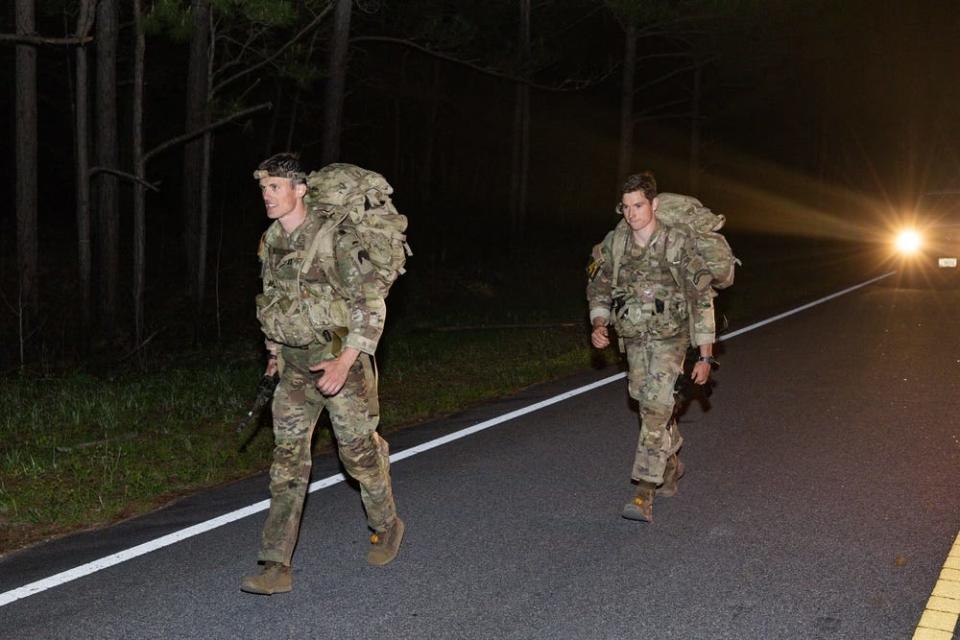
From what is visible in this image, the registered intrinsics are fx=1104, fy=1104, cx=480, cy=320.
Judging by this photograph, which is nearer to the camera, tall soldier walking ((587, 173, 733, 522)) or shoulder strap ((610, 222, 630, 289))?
tall soldier walking ((587, 173, 733, 522))

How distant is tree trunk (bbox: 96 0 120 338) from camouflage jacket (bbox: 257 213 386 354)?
45.1 feet

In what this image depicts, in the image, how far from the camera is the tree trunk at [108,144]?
18.0 m

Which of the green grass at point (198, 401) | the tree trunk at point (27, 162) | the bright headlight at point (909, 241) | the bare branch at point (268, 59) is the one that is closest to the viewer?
the green grass at point (198, 401)

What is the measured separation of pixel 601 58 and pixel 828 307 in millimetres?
24340

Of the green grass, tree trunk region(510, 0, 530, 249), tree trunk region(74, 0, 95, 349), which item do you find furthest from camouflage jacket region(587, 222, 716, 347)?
tree trunk region(510, 0, 530, 249)

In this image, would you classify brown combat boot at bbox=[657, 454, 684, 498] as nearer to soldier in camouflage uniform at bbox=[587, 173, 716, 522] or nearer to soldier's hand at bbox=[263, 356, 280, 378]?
soldier in camouflage uniform at bbox=[587, 173, 716, 522]

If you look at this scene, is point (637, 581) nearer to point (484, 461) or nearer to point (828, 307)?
point (484, 461)

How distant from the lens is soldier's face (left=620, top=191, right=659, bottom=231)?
6.00 meters

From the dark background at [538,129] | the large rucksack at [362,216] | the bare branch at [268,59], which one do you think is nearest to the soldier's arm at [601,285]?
the large rucksack at [362,216]

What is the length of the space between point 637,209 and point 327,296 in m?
1.93

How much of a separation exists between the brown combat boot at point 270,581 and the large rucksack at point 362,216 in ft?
4.48

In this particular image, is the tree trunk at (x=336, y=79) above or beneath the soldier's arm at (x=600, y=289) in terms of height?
above

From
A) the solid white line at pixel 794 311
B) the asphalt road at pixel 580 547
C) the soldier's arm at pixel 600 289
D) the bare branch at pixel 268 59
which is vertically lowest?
the solid white line at pixel 794 311

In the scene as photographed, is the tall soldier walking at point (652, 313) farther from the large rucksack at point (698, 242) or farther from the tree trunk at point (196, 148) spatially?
the tree trunk at point (196, 148)
